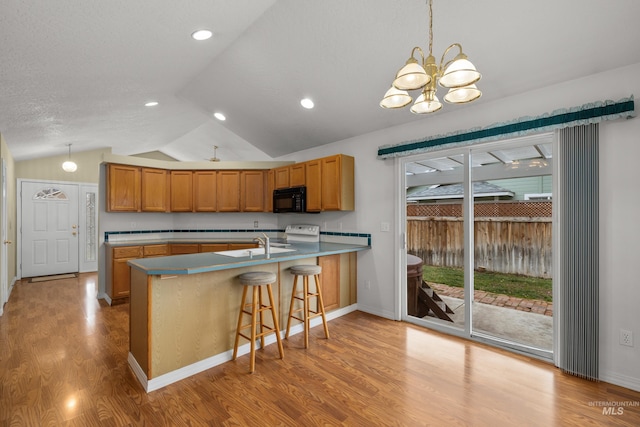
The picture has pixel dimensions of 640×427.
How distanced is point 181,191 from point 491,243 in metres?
4.90

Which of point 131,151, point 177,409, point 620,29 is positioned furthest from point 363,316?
point 131,151

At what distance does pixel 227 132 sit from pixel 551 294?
518cm

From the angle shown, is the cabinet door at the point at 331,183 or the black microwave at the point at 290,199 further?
the black microwave at the point at 290,199

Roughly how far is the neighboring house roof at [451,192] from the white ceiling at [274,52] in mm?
840

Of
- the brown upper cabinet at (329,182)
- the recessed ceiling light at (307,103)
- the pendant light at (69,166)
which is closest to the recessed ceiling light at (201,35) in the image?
the recessed ceiling light at (307,103)

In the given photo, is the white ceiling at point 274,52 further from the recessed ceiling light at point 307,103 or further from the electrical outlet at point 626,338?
the electrical outlet at point 626,338

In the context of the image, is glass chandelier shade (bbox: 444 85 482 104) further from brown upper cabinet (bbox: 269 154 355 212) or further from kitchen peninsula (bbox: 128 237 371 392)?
brown upper cabinet (bbox: 269 154 355 212)

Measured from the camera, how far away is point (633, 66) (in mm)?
2275

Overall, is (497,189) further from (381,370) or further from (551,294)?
(381,370)

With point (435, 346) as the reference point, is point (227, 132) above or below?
above

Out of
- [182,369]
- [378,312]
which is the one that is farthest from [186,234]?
[378,312]

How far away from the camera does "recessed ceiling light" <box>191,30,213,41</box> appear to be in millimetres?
2525

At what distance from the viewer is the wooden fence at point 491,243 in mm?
2855

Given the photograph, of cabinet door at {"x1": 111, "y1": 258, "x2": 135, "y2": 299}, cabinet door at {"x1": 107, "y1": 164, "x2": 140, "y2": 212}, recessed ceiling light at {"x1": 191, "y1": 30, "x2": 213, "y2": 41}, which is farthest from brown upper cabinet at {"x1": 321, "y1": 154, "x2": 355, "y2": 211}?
cabinet door at {"x1": 107, "y1": 164, "x2": 140, "y2": 212}
